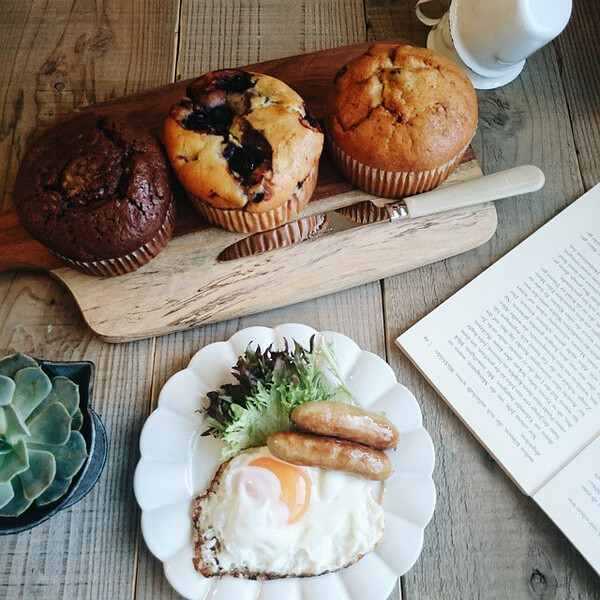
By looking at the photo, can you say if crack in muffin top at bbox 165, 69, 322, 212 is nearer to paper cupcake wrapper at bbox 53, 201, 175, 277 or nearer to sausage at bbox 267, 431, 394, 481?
paper cupcake wrapper at bbox 53, 201, 175, 277

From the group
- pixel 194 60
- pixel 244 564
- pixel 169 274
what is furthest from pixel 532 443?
pixel 194 60

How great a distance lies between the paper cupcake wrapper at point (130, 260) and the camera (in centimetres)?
136

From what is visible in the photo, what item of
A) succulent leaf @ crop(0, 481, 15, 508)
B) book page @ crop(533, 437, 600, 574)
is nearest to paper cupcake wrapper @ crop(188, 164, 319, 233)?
succulent leaf @ crop(0, 481, 15, 508)

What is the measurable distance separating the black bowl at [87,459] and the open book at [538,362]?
0.67 m

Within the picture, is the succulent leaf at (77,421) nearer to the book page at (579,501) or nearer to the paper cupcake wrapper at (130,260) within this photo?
the paper cupcake wrapper at (130,260)

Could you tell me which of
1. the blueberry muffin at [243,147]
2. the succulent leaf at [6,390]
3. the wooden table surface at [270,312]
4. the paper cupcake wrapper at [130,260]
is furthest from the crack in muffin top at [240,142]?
the succulent leaf at [6,390]

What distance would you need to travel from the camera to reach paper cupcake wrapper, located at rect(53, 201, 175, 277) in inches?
53.4

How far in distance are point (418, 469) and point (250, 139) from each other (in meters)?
0.77

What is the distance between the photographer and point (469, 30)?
155 centimetres

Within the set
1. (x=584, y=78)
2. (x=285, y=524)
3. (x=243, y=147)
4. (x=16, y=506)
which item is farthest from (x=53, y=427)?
(x=584, y=78)

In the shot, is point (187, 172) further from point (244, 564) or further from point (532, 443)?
point (532, 443)

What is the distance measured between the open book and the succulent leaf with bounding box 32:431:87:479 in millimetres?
703

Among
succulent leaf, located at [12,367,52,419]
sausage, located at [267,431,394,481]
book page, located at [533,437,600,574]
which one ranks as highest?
succulent leaf, located at [12,367,52,419]

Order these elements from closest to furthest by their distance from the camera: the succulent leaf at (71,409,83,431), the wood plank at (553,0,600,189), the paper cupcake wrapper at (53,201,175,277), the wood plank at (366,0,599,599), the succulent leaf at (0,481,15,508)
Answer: the succulent leaf at (0,481,15,508) < the succulent leaf at (71,409,83,431) < the wood plank at (366,0,599,599) < the paper cupcake wrapper at (53,201,175,277) < the wood plank at (553,0,600,189)
